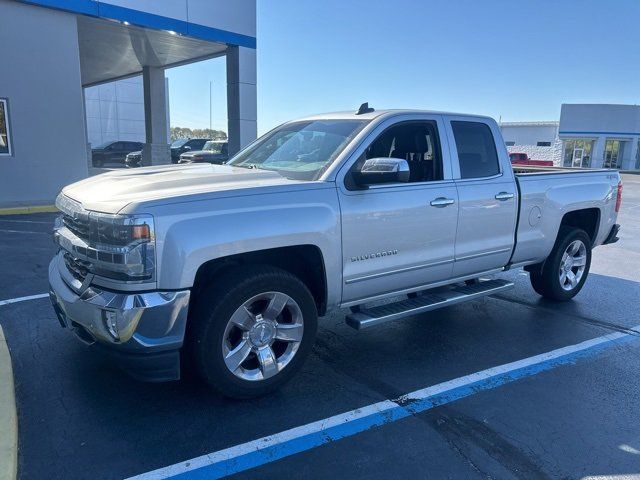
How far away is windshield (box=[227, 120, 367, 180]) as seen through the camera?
4.16 metres

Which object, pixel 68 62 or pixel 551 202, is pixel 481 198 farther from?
pixel 68 62

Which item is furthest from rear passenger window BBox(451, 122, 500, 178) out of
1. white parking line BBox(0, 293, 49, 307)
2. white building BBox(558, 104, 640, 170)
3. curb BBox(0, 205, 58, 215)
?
white building BBox(558, 104, 640, 170)

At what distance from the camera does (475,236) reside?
4.86 meters

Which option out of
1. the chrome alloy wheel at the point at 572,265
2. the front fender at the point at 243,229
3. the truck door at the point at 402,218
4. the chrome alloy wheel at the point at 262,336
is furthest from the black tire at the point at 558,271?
the chrome alloy wheel at the point at 262,336

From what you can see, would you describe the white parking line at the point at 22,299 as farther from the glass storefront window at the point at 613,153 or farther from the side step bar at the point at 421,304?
the glass storefront window at the point at 613,153

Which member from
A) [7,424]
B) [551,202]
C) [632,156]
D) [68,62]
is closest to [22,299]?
[7,424]

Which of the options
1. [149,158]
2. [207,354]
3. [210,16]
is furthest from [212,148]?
[207,354]

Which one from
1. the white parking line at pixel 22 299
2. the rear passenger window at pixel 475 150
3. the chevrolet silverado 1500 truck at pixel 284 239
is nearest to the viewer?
the chevrolet silverado 1500 truck at pixel 284 239

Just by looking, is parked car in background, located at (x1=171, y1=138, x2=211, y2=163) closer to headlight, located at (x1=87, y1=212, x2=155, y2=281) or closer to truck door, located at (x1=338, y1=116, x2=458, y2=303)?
truck door, located at (x1=338, y1=116, x2=458, y2=303)

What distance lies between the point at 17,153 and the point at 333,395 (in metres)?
11.7

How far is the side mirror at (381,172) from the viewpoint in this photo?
3.80 meters

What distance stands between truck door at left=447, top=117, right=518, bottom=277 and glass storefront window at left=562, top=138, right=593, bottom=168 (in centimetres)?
5336

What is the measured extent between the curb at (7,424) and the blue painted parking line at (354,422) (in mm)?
679

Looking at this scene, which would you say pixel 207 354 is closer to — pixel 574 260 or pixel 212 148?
pixel 574 260
